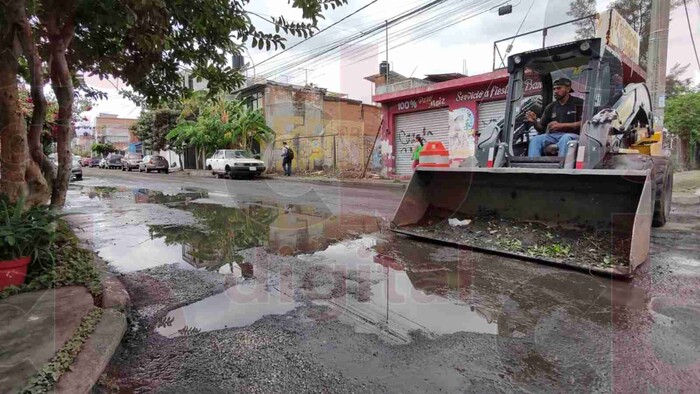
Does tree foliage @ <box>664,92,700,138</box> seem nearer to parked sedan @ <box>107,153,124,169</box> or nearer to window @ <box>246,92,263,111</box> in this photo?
window @ <box>246,92,263,111</box>

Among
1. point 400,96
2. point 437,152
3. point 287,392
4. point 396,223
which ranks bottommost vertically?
point 287,392

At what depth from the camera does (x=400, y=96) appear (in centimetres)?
1836

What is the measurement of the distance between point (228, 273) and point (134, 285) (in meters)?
0.98

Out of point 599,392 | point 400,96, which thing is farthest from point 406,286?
point 400,96

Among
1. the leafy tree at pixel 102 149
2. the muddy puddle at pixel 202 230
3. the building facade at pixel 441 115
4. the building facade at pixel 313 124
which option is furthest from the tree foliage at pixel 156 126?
the muddy puddle at pixel 202 230

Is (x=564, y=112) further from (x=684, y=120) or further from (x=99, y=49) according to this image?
(x=684, y=120)

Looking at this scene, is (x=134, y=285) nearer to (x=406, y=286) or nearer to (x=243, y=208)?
(x=406, y=286)

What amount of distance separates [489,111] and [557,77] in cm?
996

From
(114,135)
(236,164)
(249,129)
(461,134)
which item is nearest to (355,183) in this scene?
(461,134)

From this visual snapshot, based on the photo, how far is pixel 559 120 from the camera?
588cm

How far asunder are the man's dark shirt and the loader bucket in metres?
1.03

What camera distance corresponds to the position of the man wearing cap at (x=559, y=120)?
5535 mm

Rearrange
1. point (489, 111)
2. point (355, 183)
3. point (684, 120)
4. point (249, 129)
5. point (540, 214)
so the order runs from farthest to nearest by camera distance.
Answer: point (249, 129), point (684, 120), point (355, 183), point (489, 111), point (540, 214)

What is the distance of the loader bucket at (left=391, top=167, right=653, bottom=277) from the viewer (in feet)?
14.4
